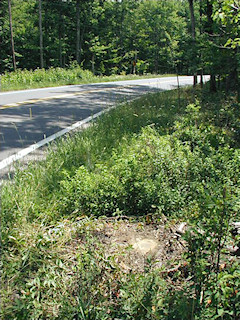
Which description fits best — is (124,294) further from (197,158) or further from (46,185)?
(197,158)

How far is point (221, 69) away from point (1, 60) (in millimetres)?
31720

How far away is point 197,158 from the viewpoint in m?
4.53

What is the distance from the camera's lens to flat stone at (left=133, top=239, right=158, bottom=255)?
3026mm

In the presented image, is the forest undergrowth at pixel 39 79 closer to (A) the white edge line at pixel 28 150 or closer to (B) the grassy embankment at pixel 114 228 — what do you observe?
(A) the white edge line at pixel 28 150

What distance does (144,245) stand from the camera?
10.2 ft

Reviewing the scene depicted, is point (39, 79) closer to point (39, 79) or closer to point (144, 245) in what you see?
point (39, 79)

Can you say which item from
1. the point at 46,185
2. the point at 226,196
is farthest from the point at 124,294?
the point at 46,185

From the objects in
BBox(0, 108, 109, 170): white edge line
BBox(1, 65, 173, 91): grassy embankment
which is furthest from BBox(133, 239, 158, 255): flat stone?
BBox(1, 65, 173, 91): grassy embankment

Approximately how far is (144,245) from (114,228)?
327 mm

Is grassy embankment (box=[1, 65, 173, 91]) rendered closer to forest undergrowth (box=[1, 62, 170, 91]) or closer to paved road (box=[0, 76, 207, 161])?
forest undergrowth (box=[1, 62, 170, 91])

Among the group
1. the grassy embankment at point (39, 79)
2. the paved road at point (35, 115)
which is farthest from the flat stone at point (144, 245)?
the grassy embankment at point (39, 79)

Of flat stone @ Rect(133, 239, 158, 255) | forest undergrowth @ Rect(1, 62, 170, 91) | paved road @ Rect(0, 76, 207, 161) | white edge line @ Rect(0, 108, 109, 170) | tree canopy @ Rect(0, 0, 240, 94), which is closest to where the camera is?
flat stone @ Rect(133, 239, 158, 255)

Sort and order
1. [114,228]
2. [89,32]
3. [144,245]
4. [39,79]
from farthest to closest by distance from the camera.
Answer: [89,32]
[39,79]
[114,228]
[144,245]

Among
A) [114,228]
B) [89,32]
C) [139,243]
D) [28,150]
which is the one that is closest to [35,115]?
[28,150]
